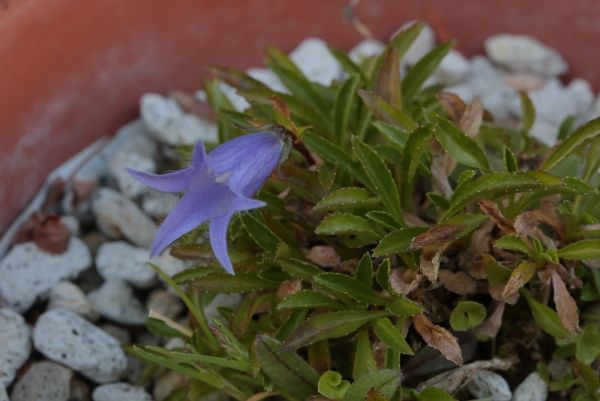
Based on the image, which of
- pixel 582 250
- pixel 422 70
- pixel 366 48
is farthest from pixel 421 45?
pixel 582 250

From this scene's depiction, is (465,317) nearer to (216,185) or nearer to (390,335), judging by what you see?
(390,335)

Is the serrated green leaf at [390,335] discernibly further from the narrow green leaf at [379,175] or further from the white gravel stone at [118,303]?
the white gravel stone at [118,303]

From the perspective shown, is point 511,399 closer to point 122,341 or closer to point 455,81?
point 122,341

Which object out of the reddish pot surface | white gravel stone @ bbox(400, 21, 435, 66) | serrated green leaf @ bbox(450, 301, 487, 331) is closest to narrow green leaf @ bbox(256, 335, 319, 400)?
serrated green leaf @ bbox(450, 301, 487, 331)

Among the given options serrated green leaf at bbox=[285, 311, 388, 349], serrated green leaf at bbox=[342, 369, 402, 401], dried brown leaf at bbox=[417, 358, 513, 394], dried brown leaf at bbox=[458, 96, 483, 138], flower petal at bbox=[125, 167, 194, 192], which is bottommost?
dried brown leaf at bbox=[417, 358, 513, 394]

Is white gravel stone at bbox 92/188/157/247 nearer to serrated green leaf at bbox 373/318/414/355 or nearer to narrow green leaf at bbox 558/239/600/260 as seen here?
serrated green leaf at bbox 373/318/414/355

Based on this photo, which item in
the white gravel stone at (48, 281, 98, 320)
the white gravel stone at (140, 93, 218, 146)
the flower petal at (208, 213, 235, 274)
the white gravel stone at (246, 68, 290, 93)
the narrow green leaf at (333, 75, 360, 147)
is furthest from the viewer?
the white gravel stone at (246, 68, 290, 93)

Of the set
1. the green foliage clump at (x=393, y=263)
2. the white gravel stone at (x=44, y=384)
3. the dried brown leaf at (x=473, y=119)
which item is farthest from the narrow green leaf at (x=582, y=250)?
the white gravel stone at (x=44, y=384)
